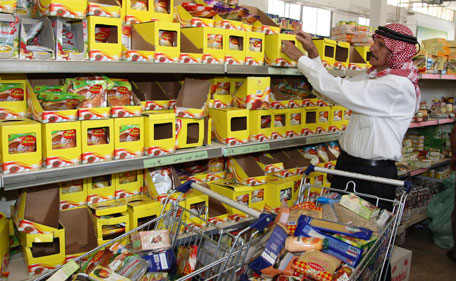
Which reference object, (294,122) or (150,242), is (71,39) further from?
(294,122)

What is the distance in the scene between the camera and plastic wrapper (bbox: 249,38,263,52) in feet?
8.43

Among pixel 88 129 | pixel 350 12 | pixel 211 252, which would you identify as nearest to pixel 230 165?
pixel 211 252

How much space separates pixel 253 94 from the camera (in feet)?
8.45

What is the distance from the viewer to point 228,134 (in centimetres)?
246

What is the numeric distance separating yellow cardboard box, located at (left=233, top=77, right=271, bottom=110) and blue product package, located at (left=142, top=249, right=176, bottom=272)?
117cm

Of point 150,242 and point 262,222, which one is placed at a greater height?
point 262,222

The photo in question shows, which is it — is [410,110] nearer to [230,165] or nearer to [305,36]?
[305,36]

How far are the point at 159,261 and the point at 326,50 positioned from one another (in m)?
2.10

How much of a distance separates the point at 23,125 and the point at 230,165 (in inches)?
53.7

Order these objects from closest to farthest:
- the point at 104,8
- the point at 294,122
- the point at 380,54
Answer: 1. the point at 104,8
2. the point at 380,54
3. the point at 294,122

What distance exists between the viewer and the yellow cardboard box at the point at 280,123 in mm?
2725

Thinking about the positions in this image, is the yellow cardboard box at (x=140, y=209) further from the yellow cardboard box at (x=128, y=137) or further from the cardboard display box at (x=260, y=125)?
the cardboard display box at (x=260, y=125)

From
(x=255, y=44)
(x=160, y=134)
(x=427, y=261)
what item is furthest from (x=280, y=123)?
(x=427, y=261)

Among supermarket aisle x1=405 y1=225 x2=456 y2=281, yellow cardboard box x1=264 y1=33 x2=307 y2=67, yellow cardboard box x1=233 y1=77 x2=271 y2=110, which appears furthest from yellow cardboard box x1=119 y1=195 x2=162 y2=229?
supermarket aisle x1=405 y1=225 x2=456 y2=281
